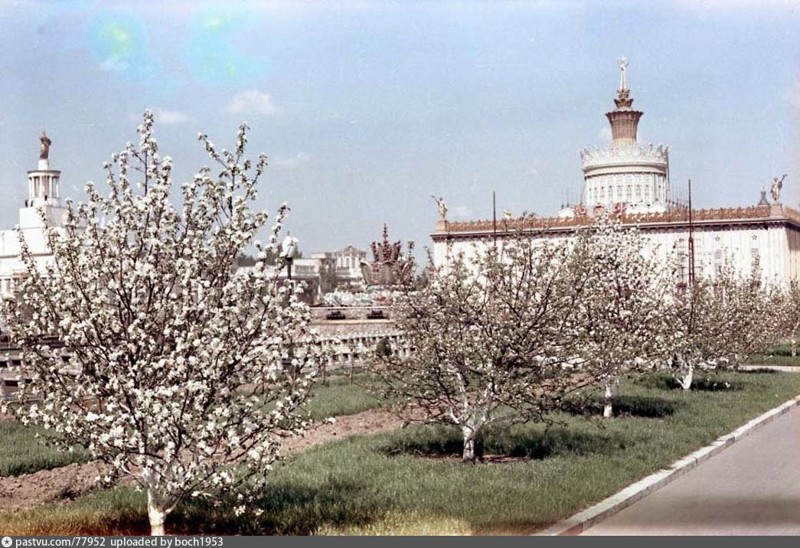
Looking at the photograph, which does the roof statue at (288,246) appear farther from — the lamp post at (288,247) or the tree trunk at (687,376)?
the tree trunk at (687,376)

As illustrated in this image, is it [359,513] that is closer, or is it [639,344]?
[359,513]

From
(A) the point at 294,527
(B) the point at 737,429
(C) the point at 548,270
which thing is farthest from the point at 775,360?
(A) the point at 294,527

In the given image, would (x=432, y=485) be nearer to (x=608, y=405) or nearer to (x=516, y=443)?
(x=516, y=443)

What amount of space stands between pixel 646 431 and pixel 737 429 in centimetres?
226

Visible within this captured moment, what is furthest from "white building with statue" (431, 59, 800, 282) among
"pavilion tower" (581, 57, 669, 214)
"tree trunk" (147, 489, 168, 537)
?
"tree trunk" (147, 489, 168, 537)

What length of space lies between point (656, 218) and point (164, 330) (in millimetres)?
54415

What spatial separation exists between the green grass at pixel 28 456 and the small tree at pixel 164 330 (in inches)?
180

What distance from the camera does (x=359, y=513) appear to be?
418 inches

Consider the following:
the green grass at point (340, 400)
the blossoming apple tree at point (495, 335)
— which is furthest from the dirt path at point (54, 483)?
the blossoming apple tree at point (495, 335)

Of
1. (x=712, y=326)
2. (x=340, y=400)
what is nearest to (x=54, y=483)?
(x=340, y=400)

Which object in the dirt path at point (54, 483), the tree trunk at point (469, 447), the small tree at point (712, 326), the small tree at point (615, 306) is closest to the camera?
the dirt path at point (54, 483)

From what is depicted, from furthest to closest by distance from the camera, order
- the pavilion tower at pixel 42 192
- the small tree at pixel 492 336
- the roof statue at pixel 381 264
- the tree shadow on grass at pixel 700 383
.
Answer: the roof statue at pixel 381 264, the pavilion tower at pixel 42 192, the tree shadow on grass at pixel 700 383, the small tree at pixel 492 336

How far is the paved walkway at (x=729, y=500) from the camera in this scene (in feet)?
34.3

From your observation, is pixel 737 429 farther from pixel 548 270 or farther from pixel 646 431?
pixel 548 270
